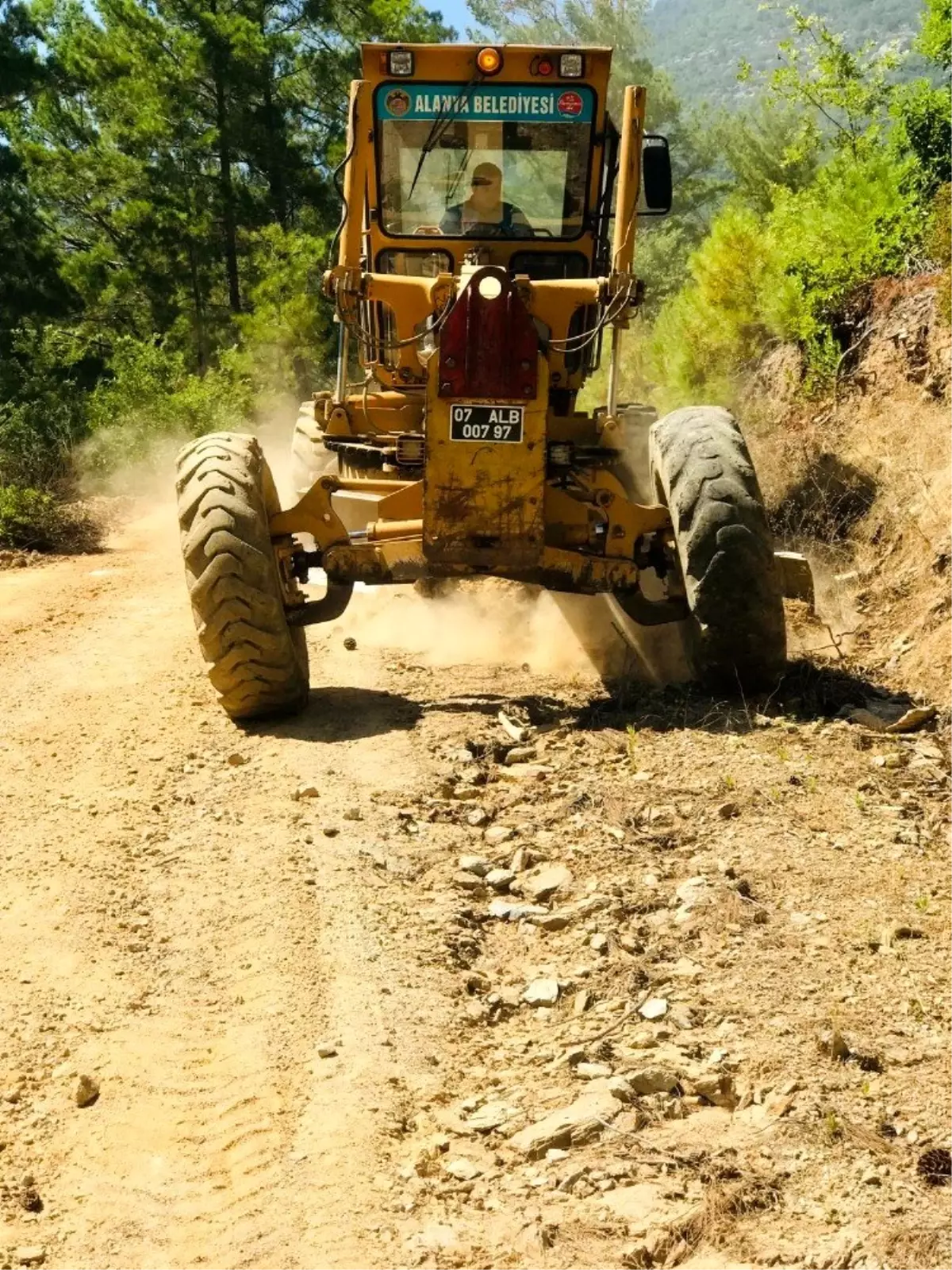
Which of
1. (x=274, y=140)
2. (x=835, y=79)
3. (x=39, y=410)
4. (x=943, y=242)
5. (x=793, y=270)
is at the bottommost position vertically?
(x=39, y=410)

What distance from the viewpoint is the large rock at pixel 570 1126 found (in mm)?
3529

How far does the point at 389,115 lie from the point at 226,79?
59.1ft

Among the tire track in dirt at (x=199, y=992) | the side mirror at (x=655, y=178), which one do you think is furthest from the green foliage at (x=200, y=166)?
the tire track in dirt at (x=199, y=992)

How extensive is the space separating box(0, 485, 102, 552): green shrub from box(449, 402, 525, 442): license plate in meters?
7.90

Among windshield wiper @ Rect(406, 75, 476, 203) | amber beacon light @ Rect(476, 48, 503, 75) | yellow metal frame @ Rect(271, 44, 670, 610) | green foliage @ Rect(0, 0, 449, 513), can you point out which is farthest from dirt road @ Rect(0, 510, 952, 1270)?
green foliage @ Rect(0, 0, 449, 513)

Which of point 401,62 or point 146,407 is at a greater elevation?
point 401,62

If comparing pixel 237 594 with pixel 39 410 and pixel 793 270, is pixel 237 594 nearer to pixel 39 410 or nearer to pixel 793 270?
pixel 793 270

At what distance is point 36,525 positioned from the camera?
45.9 feet

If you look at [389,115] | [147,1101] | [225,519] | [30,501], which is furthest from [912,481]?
[30,501]

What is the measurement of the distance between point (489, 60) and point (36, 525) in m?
7.31

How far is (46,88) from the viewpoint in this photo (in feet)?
74.0

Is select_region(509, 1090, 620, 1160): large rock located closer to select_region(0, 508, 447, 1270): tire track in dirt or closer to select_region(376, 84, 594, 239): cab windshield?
select_region(0, 508, 447, 1270): tire track in dirt

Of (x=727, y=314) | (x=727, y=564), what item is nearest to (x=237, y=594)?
(x=727, y=564)

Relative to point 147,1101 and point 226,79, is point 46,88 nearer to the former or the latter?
point 226,79
